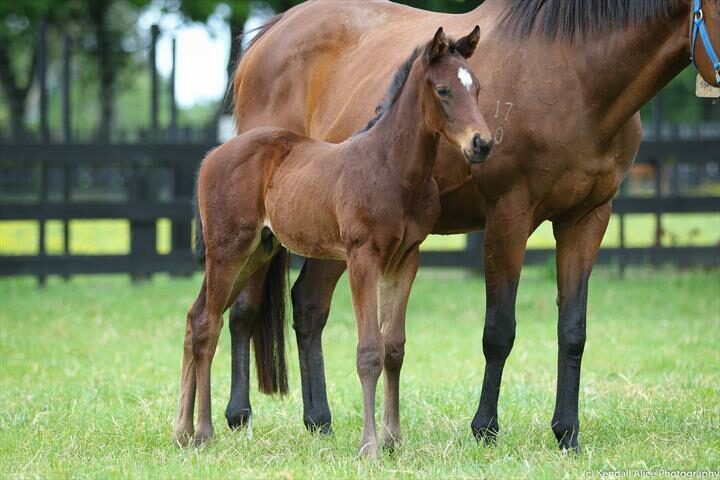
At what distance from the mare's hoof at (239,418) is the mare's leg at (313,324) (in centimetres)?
30

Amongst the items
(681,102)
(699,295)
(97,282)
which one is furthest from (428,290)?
(681,102)

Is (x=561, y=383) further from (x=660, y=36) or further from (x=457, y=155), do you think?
(x=660, y=36)

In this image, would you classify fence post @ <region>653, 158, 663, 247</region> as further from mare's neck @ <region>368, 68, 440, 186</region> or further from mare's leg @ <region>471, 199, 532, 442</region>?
mare's neck @ <region>368, 68, 440, 186</region>

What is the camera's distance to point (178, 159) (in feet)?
37.1

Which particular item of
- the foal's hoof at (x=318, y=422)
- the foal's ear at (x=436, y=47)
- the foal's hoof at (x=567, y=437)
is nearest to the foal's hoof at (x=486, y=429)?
the foal's hoof at (x=567, y=437)

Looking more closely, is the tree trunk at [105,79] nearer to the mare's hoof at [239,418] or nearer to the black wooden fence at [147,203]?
the black wooden fence at [147,203]

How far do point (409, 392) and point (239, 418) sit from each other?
1197 millimetres

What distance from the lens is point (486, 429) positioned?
4961 mm

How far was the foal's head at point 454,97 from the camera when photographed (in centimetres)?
415

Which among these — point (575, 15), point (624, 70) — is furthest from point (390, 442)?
point (575, 15)

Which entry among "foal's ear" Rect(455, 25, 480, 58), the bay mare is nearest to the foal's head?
"foal's ear" Rect(455, 25, 480, 58)

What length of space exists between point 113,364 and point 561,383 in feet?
12.2

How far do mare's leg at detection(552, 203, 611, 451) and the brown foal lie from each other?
0.80 metres

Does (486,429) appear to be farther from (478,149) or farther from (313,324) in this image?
(478,149)
